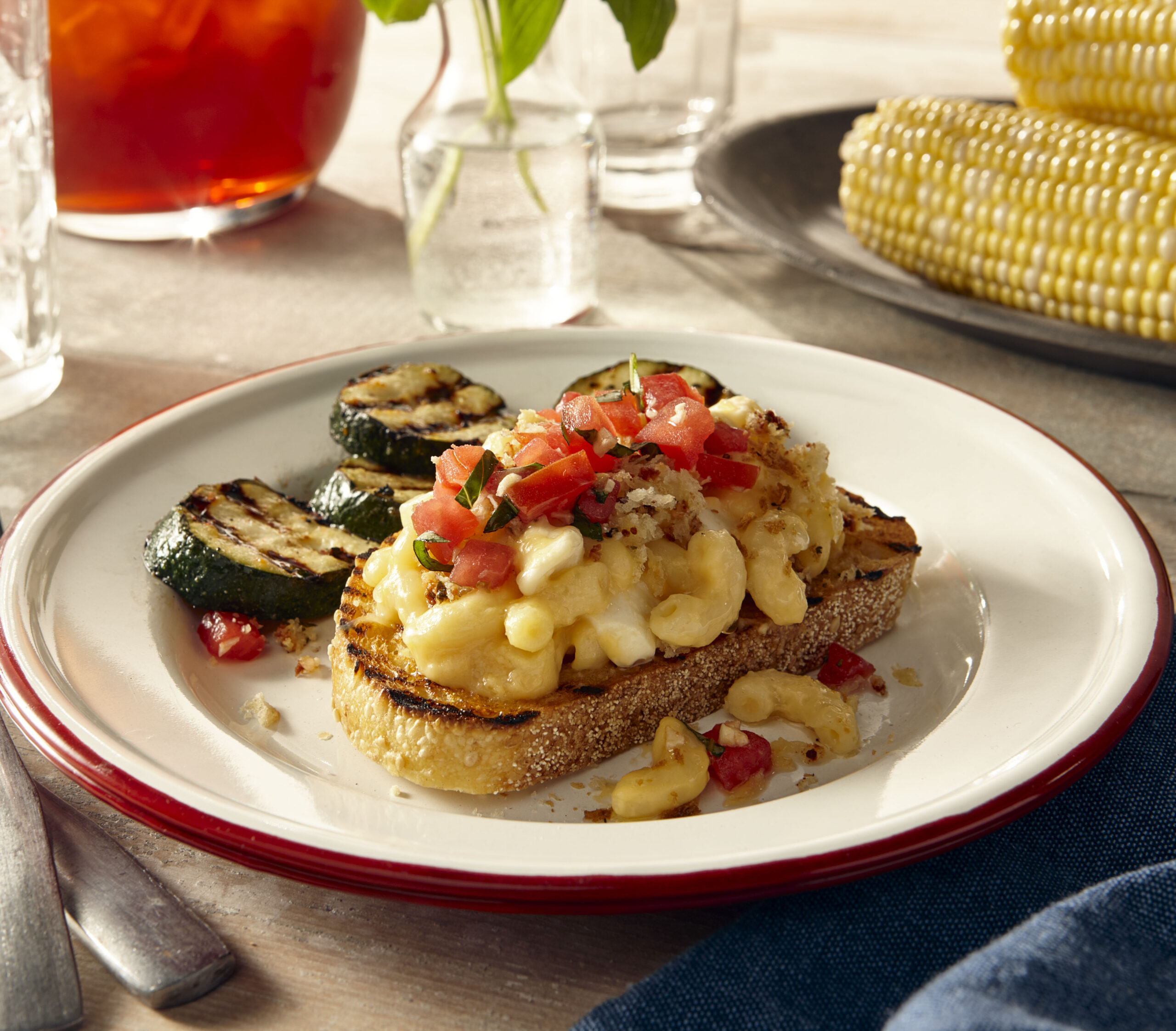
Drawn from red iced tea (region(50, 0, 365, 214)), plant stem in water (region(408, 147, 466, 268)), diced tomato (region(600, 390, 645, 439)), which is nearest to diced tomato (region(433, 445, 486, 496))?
diced tomato (region(600, 390, 645, 439))

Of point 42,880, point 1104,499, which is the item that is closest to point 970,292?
point 1104,499

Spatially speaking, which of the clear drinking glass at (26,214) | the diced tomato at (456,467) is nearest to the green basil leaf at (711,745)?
the diced tomato at (456,467)

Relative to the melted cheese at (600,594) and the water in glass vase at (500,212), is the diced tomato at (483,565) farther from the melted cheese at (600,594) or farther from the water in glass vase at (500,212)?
the water in glass vase at (500,212)

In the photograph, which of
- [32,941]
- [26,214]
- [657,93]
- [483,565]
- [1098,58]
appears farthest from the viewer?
[657,93]

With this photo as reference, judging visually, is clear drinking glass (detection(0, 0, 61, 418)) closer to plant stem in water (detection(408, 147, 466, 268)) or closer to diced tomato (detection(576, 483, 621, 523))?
plant stem in water (detection(408, 147, 466, 268))

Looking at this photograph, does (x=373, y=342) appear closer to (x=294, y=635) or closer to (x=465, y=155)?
(x=465, y=155)

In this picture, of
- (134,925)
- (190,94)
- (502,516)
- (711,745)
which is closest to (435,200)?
(190,94)

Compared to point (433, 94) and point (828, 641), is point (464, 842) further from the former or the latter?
point (433, 94)
